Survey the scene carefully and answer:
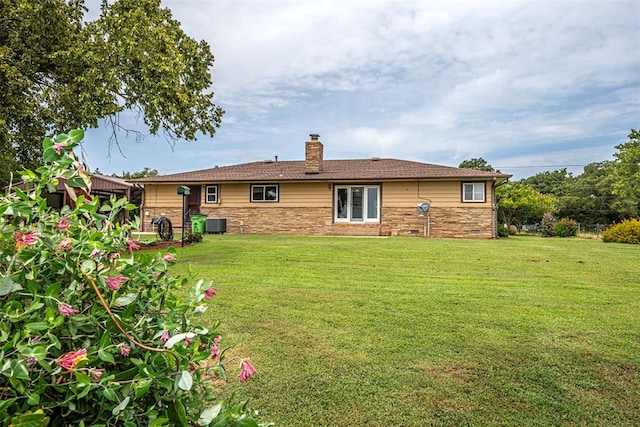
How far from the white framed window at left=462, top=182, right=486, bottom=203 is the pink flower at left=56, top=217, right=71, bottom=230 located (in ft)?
54.2

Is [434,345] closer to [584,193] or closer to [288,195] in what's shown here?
[288,195]

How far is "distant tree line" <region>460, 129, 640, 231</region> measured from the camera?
26.0 metres

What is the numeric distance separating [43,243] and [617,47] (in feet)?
52.9

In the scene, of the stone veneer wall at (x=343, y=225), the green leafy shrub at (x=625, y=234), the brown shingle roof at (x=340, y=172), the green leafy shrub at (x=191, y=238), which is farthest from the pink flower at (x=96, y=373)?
the green leafy shrub at (x=625, y=234)

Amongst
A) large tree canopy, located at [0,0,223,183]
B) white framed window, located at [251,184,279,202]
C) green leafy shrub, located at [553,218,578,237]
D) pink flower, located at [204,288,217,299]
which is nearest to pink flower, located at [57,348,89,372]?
pink flower, located at [204,288,217,299]

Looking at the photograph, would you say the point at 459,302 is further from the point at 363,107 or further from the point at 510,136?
the point at 510,136

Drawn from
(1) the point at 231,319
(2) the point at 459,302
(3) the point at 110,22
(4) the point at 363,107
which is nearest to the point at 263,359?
(1) the point at 231,319

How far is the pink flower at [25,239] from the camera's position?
3.22 feet

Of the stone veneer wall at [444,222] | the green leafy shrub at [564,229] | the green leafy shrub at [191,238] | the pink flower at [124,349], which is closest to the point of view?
the pink flower at [124,349]

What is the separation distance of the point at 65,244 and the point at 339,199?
16846 millimetres

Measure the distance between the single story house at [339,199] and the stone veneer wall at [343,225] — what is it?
39 mm

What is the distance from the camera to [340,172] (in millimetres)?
18078

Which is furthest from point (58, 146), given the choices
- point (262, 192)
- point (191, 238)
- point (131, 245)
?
point (262, 192)

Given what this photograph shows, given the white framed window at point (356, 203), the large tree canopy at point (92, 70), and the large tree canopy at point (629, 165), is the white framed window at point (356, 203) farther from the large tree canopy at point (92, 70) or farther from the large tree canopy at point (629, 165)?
the large tree canopy at point (629, 165)
